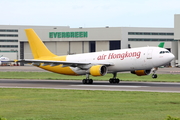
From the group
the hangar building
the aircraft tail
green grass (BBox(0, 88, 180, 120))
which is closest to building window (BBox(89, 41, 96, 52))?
the hangar building

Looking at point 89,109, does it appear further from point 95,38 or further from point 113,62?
point 95,38

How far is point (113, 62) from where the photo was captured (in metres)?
49.3

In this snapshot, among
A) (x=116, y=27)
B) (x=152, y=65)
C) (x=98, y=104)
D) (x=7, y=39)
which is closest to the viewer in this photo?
(x=98, y=104)

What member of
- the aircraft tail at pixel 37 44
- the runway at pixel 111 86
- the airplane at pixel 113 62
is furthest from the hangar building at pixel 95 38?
the runway at pixel 111 86

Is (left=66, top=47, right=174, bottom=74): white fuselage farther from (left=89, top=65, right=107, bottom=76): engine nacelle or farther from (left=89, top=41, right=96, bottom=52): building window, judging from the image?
(left=89, top=41, right=96, bottom=52): building window

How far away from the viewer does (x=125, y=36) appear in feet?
456

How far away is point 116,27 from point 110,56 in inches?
3508

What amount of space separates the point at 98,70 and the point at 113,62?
8.30ft

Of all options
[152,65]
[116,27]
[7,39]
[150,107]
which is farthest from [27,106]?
[7,39]

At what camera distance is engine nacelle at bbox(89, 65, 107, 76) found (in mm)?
47875

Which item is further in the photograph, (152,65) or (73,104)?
(152,65)

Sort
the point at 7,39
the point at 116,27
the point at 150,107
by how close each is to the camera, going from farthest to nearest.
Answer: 1. the point at 7,39
2. the point at 116,27
3. the point at 150,107

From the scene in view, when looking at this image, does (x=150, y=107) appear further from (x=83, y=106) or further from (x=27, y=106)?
(x=27, y=106)

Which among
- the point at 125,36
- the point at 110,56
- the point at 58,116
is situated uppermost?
the point at 125,36
